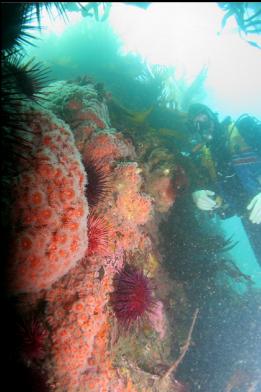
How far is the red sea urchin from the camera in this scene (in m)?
4.16

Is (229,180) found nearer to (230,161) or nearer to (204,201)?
(230,161)

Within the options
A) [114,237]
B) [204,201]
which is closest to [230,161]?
[204,201]

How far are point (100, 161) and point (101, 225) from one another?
4.14ft

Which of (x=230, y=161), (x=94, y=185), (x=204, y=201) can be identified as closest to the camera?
(x=94, y=185)

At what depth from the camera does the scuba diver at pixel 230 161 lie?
24.4ft

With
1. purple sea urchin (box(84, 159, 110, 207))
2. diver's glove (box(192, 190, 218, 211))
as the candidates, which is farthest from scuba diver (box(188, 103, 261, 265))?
purple sea urchin (box(84, 159, 110, 207))

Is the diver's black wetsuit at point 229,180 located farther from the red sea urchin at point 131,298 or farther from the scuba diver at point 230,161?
the red sea urchin at point 131,298

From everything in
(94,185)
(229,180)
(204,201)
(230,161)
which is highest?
(94,185)

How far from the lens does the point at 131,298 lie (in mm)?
4168

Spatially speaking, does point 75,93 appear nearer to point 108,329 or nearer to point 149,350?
point 108,329

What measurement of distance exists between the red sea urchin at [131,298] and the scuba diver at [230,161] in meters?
3.47

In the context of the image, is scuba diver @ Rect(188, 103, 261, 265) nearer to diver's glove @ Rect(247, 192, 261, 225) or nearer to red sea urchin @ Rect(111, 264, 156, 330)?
diver's glove @ Rect(247, 192, 261, 225)

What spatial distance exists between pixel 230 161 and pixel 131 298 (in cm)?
497

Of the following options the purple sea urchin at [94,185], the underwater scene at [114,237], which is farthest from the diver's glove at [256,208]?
the purple sea urchin at [94,185]
